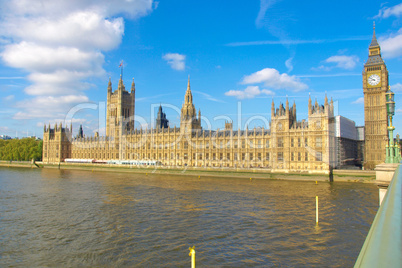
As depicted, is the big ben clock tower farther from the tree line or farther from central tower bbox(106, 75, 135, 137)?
the tree line

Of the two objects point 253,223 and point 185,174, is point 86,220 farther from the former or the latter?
point 185,174

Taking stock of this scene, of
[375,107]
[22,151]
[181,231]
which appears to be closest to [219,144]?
[375,107]

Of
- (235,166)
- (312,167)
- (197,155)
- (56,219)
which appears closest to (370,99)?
(312,167)

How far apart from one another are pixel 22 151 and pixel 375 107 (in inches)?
5352

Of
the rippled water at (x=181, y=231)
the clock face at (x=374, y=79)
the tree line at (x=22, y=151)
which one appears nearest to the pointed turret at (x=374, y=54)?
the clock face at (x=374, y=79)

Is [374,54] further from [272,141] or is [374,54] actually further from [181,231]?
[181,231]

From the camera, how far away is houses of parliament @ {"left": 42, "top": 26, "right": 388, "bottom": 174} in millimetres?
70438

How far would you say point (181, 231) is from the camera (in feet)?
81.8

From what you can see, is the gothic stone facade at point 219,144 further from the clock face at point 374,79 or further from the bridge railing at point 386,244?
the bridge railing at point 386,244

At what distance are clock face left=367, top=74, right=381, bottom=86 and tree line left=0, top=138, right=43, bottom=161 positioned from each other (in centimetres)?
12975

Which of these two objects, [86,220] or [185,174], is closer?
[86,220]

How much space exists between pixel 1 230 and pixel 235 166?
206ft

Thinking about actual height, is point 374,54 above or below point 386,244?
above

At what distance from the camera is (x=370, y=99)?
80.9m
